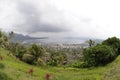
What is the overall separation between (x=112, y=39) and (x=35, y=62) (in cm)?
2456

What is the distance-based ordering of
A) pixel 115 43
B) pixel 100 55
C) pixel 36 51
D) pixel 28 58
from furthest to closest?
pixel 115 43, pixel 36 51, pixel 28 58, pixel 100 55

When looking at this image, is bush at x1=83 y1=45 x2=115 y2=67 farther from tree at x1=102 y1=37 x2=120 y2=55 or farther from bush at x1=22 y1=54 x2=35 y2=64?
bush at x1=22 y1=54 x2=35 y2=64

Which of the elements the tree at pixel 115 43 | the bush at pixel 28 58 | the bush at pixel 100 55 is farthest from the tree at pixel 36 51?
the tree at pixel 115 43

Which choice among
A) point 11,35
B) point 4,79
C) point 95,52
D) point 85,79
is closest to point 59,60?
point 95,52

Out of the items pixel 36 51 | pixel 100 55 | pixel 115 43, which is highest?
pixel 115 43

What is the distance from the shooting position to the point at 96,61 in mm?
71375

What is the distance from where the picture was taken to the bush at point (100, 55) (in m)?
68.3

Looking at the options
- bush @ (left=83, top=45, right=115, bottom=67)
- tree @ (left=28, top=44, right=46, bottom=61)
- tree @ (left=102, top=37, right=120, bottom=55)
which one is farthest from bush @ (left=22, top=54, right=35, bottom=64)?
tree @ (left=102, top=37, right=120, bottom=55)

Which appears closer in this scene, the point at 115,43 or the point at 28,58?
the point at 28,58


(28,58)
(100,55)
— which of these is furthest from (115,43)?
(28,58)

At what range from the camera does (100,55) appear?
6944 centimetres

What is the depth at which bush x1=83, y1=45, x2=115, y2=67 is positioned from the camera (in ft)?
224

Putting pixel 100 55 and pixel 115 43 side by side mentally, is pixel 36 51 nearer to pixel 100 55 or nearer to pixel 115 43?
pixel 100 55

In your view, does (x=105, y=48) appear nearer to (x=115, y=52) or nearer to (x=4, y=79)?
Result: (x=115, y=52)
